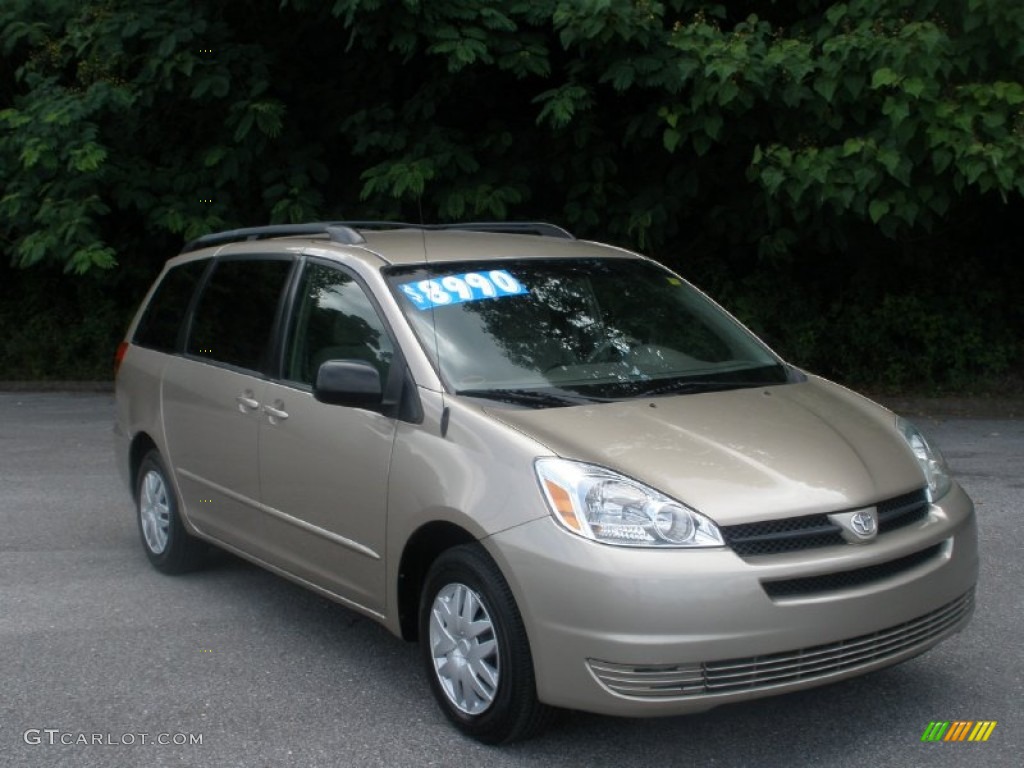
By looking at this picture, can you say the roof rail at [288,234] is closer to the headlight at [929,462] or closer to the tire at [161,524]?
the tire at [161,524]

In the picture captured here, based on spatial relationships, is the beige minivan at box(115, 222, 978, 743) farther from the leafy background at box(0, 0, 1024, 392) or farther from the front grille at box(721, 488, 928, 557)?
the leafy background at box(0, 0, 1024, 392)

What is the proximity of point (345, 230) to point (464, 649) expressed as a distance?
2.07m

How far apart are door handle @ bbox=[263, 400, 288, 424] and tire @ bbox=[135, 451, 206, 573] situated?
125 cm

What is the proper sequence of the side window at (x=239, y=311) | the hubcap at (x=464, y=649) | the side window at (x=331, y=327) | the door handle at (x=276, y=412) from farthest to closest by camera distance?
the side window at (x=239, y=311), the door handle at (x=276, y=412), the side window at (x=331, y=327), the hubcap at (x=464, y=649)

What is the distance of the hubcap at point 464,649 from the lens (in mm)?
4262

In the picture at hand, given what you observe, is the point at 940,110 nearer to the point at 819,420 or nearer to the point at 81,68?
the point at 819,420

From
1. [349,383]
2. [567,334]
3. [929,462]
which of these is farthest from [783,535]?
[349,383]

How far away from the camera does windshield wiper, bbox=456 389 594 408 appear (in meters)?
4.61

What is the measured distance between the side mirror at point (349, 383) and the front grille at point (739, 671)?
135 centimetres

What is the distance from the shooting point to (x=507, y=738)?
425 centimetres

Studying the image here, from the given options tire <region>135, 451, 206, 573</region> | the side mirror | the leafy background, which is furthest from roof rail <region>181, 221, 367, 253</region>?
the leafy background

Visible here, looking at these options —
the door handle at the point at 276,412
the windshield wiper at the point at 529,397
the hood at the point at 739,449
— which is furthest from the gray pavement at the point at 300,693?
the windshield wiper at the point at 529,397

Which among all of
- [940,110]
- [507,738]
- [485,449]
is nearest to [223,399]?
[485,449]

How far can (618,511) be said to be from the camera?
13.2ft
